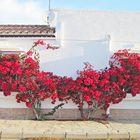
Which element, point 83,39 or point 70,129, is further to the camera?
point 83,39

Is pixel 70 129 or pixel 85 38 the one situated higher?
pixel 85 38

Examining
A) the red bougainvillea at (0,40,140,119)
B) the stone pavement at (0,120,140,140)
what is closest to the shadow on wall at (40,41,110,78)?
the red bougainvillea at (0,40,140,119)

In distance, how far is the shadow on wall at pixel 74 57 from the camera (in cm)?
1944

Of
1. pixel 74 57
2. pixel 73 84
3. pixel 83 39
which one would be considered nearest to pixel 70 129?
pixel 73 84

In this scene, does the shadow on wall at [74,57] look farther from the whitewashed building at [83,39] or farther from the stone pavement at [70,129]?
the stone pavement at [70,129]

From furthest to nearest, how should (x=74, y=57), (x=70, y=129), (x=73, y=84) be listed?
(x=74, y=57) < (x=73, y=84) < (x=70, y=129)

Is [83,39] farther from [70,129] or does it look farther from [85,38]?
[70,129]

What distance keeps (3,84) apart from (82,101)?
3.37 meters

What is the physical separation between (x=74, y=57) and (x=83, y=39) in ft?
2.95

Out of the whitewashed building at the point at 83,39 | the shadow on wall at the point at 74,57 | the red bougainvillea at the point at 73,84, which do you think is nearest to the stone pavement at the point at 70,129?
the red bougainvillea at the point at 73,84

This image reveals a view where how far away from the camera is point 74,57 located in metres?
19.6

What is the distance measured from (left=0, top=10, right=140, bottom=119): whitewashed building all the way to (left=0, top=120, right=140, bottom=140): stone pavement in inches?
109

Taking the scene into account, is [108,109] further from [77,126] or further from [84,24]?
[84,24]

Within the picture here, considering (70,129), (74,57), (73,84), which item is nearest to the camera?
(70,129)
